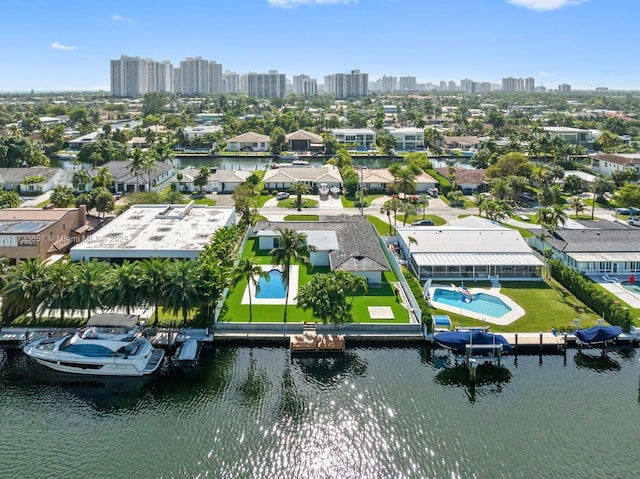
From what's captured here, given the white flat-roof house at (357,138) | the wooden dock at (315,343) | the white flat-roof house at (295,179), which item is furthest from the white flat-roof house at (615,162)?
the wooden dock at (315,343)

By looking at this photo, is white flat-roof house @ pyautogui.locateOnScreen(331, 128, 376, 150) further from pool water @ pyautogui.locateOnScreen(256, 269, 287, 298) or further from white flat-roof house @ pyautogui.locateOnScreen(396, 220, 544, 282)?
pool water @ pyautogui.locateOnScreen(256, 269, 287, 298)

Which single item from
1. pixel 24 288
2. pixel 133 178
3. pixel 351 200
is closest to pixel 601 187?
pixel 351 200

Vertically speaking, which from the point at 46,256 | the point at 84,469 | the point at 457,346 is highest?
the point at 46,256

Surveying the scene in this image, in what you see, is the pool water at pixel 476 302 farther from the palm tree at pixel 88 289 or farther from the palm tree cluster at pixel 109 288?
the palm tree at pixel 88 289

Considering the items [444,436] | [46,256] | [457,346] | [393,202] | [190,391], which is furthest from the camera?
[393,202]

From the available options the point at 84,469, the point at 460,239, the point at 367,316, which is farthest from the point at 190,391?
the point at 460,239

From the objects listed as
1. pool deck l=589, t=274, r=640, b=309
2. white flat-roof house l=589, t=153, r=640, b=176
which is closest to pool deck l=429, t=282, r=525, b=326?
pool deck l=589, t=274, r=640, b=309

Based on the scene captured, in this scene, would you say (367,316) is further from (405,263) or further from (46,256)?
(46,256)
